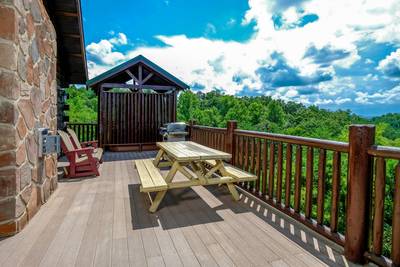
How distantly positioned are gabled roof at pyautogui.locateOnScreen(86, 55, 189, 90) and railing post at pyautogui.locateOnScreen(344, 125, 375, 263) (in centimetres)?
692

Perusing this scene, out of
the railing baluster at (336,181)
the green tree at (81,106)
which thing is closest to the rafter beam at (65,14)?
the railing baluster at (336,181)

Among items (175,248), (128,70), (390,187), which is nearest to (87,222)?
(175,248)

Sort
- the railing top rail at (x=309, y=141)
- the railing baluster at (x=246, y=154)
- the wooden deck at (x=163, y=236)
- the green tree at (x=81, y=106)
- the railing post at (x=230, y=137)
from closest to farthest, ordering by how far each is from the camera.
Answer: the wooden deck at (x=163, y=236) → the railing top rail at (x=309, y=141) → the railing baluster at (x=246, y=154) → the railing post at (x=230, y=137) → the green tree at (x=81, y=106)

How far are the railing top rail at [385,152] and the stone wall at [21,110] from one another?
322cm

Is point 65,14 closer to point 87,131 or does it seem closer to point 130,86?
point 130,86

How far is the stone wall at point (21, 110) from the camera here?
2.20 m

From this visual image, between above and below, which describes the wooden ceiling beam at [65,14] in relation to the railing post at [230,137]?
above

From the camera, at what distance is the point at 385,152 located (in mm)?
1705

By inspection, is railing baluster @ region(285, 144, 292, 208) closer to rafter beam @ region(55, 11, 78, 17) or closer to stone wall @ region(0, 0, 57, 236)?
stone wall @ region(0, 0, 57, 236)

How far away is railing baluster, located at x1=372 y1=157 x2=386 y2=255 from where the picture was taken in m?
1.77

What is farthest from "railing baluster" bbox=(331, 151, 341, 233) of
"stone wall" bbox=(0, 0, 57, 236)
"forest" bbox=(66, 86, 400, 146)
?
Answer: "forest" bbox=(66, 86, 400, 146)

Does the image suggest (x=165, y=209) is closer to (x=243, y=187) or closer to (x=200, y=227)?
(x=200, y=227)

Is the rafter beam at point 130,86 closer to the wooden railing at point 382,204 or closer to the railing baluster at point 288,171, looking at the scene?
the railing baluster at point 288,171

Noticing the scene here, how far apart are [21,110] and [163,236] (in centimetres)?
199
